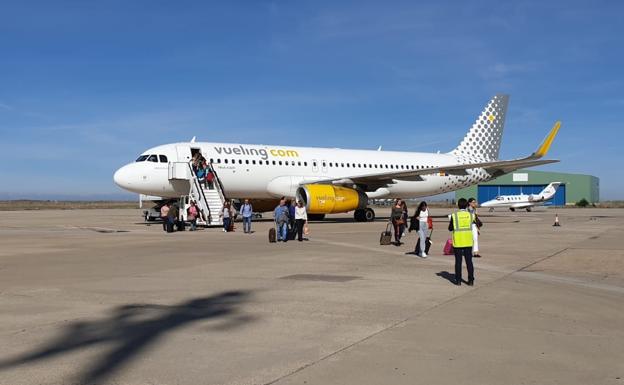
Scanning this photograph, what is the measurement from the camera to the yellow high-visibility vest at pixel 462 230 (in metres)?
9.93

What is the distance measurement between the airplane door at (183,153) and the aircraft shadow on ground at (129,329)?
1960 cm

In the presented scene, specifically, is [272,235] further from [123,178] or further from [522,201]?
[522,201]

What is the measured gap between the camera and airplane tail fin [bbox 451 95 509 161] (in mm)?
38219

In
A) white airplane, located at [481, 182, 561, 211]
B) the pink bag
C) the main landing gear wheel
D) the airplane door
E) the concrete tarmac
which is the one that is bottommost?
the concrete tarmac

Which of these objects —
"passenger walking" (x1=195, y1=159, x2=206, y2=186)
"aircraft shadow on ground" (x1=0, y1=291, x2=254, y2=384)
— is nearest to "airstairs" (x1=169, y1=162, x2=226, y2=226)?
"passenger walking" (x1=195, y1=159, x2=206, y2=186)

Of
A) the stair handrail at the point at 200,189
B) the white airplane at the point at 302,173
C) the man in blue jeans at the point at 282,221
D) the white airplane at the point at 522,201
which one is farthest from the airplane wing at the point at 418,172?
the white airplane at the point at 522,201

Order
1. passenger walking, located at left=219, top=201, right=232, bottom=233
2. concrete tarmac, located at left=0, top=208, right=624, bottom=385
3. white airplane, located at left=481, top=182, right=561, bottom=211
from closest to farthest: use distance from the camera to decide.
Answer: concrete tarmac, located at left=0, top=208, right=624, bottom=385 → passenger walking, located at left=219, top=201, right=232, bottom=233 → white airplane, located at left=481, top=182, right=561, bottom=211

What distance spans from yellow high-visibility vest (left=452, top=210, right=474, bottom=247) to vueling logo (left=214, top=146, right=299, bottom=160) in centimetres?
1953

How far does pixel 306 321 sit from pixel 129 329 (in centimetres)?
193

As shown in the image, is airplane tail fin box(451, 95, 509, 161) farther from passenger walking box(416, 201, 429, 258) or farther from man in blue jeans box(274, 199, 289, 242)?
passenger walking box(416, 201, 429, 258)

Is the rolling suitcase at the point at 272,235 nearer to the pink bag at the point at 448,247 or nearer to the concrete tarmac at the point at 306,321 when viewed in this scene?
the concrete tarmac at the point at 306,321

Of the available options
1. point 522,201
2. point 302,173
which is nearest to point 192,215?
point 302,173

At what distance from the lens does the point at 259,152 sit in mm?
29297

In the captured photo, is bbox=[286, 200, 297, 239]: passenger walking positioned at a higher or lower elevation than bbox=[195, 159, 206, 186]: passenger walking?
lower
